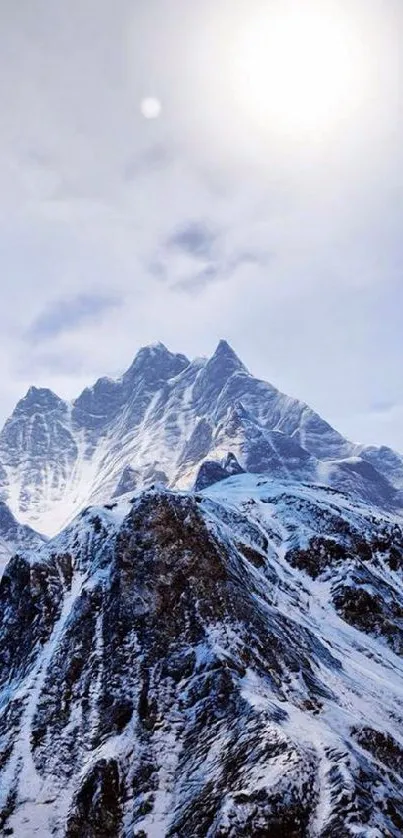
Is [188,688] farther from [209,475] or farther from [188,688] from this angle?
[209,475]

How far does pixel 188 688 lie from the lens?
4334 cm

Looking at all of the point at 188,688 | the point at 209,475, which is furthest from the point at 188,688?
the point at 209,475

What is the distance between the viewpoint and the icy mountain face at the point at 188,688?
1277 inches

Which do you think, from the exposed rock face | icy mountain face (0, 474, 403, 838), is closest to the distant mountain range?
icy mountain face (0, 474, 403, 838)

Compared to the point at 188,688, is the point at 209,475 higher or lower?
higher

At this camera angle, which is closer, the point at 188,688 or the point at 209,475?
the point at 188,688

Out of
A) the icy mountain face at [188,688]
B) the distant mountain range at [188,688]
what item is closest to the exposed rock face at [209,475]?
the distant mountain range at [188,688]

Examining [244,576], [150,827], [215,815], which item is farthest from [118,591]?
[215,815]

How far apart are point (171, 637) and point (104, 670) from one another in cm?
634

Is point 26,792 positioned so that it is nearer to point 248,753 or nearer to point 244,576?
point 248,753

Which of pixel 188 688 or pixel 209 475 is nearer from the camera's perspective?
pixel 188 688

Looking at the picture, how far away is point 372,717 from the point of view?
47.8 meters

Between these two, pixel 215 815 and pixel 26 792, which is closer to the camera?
pixel 215 815

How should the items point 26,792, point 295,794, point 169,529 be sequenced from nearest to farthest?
point 295,794 → point 26,792 → point 169,529
